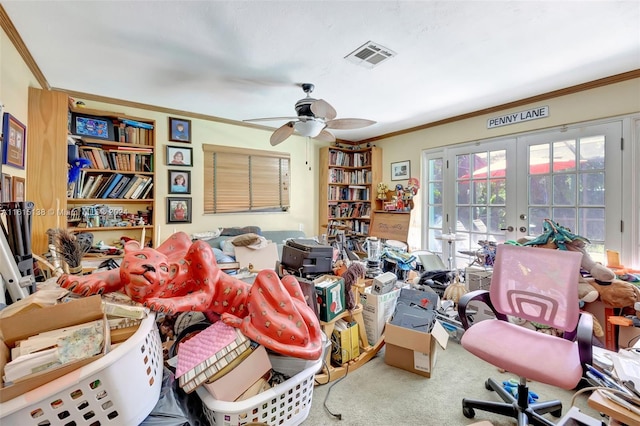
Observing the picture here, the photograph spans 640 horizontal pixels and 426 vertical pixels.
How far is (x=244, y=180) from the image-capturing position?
417 cm

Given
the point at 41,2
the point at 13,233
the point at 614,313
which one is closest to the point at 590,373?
the point at 614,313

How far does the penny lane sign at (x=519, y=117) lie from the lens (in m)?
3.09

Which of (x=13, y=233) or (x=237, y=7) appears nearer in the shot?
(x=13, y=233)

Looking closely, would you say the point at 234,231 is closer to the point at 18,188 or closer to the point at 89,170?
the point at 89,170

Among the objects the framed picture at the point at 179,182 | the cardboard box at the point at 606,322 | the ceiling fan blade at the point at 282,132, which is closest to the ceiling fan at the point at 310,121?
the ceiling fan blade at the point at 282,132

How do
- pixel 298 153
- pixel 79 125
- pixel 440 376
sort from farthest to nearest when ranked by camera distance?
1. pixel 298 153
2. pixel 79 125
3. pixel 440 376

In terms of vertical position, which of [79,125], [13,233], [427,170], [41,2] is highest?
[41,2]

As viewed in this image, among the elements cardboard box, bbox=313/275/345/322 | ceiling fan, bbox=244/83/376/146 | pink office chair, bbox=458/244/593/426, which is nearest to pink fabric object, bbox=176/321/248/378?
cardboard box, bbox=313/275/345/322

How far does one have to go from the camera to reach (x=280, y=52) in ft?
7.12

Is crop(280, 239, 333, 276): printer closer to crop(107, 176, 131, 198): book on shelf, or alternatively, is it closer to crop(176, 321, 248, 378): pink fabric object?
crop(176, 321, 248, 378): pink fabric object

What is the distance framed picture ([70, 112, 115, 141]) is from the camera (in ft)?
9.52

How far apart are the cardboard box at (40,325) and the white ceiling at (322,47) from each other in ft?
5.65

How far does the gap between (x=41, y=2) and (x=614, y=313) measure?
13.8 feet

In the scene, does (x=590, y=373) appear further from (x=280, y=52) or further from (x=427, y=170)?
(x=427, y=170)
